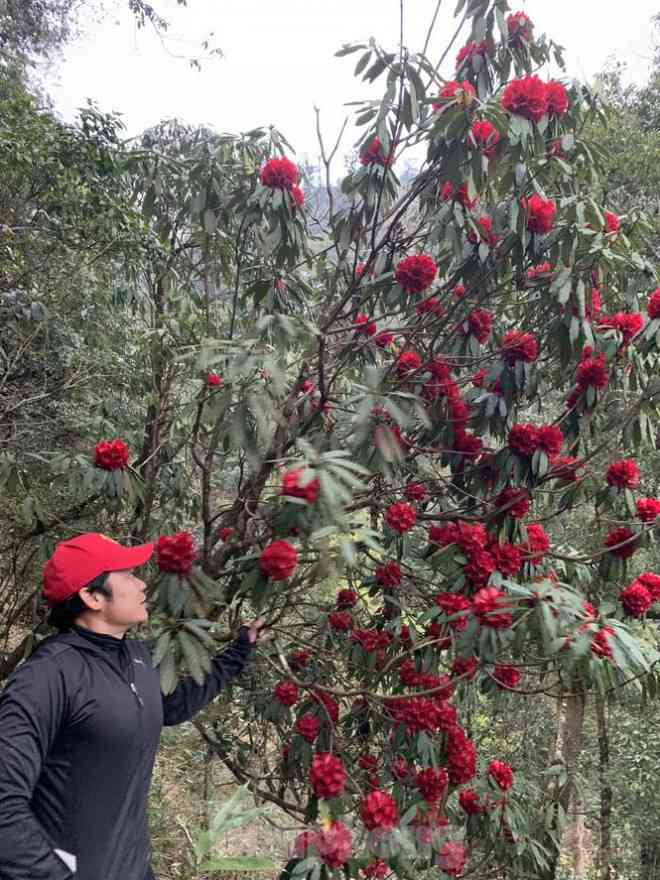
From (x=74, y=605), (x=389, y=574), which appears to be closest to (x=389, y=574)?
(x=389, y=574)

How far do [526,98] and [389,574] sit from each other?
4.34ft

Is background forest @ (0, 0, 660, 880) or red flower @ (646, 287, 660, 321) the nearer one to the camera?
red flower @ (646, 287, 660, 321)

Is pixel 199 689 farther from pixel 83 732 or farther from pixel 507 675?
pixel 507 675

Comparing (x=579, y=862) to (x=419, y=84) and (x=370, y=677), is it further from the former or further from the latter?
(x=419, y=84)

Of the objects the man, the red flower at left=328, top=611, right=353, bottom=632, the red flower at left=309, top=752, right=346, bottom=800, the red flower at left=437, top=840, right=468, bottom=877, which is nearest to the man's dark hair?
the man

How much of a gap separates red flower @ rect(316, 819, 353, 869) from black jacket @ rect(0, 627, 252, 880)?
375 millimetres

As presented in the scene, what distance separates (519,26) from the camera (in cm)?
188

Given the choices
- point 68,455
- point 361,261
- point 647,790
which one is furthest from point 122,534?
point 647,790

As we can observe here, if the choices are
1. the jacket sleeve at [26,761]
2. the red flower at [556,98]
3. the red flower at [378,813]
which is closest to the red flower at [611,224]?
the red flower at [556,98]

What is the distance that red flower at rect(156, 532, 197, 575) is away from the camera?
4.90ft

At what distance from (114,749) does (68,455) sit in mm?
1127

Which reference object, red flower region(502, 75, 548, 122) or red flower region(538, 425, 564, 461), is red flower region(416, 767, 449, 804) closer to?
red flower region(538, 425, 564, 461)

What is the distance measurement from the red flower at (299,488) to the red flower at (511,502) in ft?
2.42

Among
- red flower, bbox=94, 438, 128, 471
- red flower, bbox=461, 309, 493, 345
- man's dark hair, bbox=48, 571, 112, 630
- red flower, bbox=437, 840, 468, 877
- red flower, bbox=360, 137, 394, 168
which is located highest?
red flower, bbox=360, 137, 394, 168
